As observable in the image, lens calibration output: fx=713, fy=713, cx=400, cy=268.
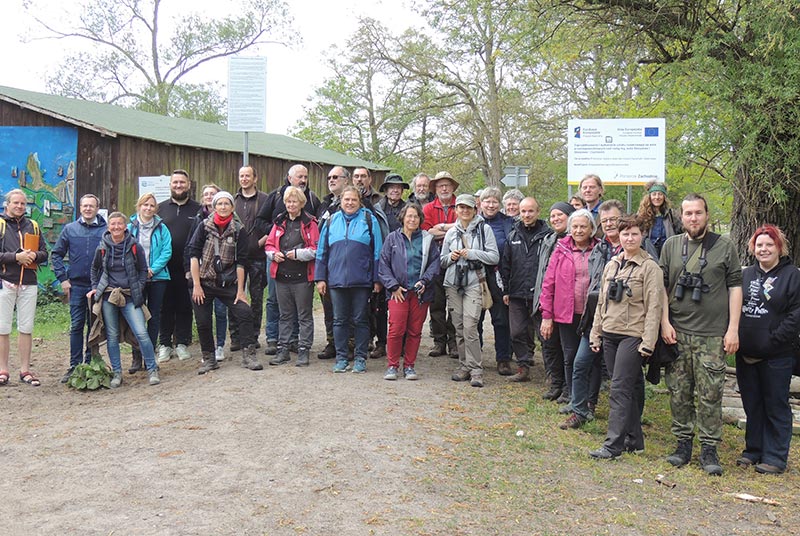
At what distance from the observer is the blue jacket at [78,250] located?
7945mm

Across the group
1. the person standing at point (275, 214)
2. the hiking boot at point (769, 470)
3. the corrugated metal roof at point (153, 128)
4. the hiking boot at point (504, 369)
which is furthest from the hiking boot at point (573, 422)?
the corrugated metal roof at point (153, 128)

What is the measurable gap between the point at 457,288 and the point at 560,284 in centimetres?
126

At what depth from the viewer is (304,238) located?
801 cm

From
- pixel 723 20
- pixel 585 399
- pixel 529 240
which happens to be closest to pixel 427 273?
pixel 529 240

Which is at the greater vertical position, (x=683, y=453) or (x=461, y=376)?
(x=461, y=376)

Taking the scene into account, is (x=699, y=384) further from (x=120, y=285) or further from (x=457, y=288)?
(x=120, y=285)

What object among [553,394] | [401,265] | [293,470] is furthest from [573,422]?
[293,470]

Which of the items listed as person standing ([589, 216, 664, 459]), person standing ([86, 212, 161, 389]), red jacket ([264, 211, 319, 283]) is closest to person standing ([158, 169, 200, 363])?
person standing ([86, 212, 161, 389])

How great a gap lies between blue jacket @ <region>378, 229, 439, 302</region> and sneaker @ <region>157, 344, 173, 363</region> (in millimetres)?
3054

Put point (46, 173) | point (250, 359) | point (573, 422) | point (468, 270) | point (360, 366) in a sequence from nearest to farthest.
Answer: point (573, 422) < point (468, 270) < point (360, 366) < point (250, 359) < point (46, 173)

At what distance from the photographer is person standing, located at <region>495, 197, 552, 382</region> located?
7645mm

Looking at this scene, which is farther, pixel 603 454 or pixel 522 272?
pixel 522 272

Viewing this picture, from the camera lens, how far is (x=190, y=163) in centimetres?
1617

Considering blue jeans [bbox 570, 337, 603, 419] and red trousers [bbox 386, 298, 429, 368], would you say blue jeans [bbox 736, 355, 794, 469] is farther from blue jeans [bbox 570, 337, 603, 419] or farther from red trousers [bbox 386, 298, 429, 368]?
red trousers [bbox 386, 298, 429, 368]
